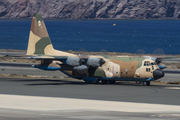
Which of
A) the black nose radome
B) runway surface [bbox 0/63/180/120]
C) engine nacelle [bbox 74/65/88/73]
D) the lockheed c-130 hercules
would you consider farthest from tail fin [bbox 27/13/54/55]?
the black nose radome

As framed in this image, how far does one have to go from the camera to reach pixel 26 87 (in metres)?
38.9

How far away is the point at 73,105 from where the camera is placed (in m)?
27.1

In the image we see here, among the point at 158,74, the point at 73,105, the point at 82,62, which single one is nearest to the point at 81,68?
the point at 82,62

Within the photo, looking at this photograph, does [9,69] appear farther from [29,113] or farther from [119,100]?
[29,113]

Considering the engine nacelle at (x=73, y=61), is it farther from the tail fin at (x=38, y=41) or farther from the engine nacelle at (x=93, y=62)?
the tail fin at (x=38, y=41)

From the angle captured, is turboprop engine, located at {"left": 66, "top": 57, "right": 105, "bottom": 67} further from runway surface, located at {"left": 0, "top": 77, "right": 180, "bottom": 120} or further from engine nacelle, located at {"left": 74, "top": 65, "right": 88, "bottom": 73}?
runway surface, located at {"left": 0, "top": 77, "right": 180, "bottom": 120}

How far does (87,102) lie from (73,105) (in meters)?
2.18

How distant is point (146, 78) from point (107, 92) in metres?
6.99

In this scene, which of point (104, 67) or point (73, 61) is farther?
point (104, 67)

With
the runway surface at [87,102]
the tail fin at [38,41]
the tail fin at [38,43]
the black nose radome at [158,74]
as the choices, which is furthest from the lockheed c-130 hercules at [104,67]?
the tail fin at [38,41]

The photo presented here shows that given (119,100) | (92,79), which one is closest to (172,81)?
(92,79)

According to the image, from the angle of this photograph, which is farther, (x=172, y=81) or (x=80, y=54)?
(x=172, y=81)

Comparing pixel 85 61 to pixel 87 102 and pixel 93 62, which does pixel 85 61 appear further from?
pixel 87 102

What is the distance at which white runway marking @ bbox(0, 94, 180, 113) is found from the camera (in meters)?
25.3
